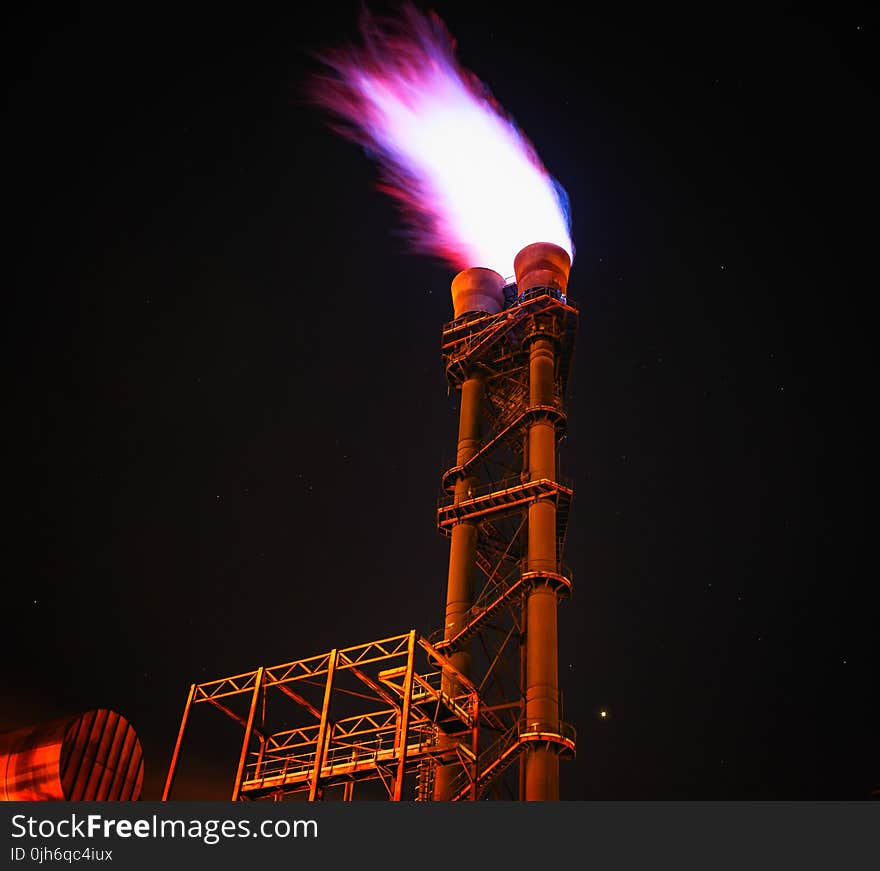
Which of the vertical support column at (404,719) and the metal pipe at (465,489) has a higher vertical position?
the metal pipe at (465,489)

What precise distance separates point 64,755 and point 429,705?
11.9 meters

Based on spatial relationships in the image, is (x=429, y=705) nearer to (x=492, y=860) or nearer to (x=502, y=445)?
(x=502, y=445)

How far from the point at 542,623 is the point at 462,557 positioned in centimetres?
615

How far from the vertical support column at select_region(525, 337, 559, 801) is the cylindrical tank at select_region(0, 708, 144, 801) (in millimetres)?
13700

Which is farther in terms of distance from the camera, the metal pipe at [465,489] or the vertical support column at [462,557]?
the metal pipe at [465,489]

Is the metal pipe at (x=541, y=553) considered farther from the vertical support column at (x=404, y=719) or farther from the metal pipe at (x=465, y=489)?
the vertical support column at (x=404, y=719)

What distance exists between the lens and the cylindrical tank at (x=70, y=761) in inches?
1077

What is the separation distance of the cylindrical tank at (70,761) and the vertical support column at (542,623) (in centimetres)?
1370

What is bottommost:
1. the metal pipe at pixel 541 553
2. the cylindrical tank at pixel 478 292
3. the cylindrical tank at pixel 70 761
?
the cylindrical tank at pixel 70 761

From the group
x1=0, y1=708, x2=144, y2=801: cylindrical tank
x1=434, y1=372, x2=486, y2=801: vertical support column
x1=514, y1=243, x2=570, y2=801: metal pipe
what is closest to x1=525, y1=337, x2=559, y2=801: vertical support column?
x1=514, y1=243, x2=570, y2=801: metal pipe

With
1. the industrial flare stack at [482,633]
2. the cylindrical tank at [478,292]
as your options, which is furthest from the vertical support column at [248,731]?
the cylindrical tank at [478,292]

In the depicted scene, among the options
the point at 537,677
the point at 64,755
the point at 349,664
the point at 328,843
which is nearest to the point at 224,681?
the point at 349,664

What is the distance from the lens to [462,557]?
4197cm

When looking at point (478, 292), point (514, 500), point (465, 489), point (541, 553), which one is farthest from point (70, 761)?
point (478, 292)
